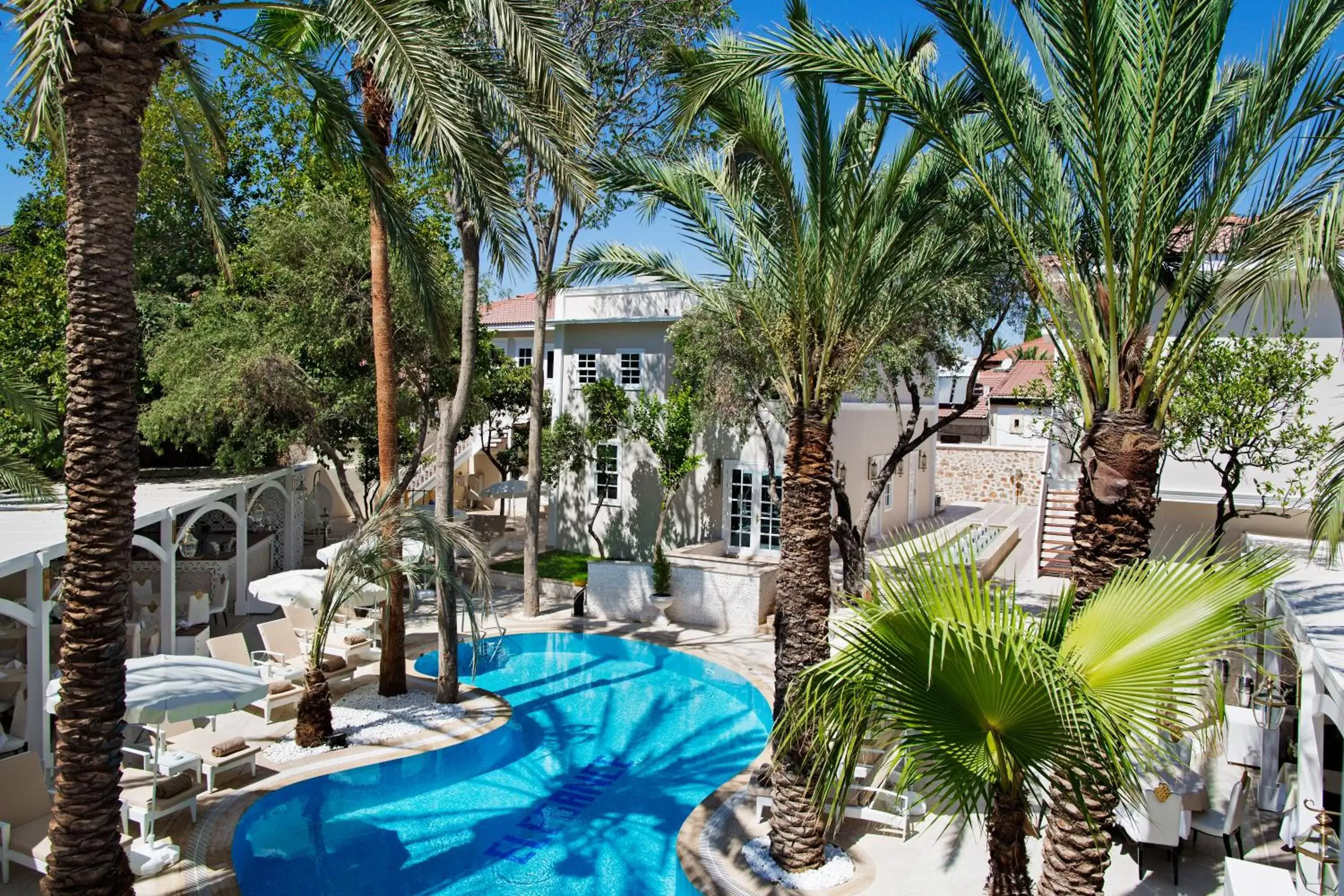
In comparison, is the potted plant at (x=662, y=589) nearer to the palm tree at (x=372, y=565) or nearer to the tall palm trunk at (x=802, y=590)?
the palm tree at (x=372, y=565)

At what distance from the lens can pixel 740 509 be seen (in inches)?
964

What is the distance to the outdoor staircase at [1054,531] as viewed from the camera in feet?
69.9

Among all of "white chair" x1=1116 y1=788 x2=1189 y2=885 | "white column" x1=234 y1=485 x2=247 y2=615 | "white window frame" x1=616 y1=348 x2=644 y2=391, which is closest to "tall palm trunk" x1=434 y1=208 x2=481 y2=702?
"white column" x1=234 y1=485 x2=247 y2=615

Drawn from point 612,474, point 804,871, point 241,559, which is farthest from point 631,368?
point 804,871

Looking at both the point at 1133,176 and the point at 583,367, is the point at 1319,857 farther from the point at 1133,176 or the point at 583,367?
the point at 583,367

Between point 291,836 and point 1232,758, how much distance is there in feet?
34.7

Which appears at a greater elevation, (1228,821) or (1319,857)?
(1319,857)

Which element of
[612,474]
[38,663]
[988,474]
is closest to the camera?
[38,663]

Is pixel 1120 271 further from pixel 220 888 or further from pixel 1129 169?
pixel 220 888

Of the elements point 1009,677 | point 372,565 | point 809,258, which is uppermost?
point 809,258

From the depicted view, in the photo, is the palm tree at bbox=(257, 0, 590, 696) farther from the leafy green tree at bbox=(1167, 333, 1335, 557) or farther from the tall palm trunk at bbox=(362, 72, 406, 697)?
the leafy green tree at bbox=(1167, 333, 1335, 557)

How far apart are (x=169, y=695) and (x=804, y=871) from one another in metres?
6.88

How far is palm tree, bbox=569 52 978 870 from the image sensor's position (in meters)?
9.02

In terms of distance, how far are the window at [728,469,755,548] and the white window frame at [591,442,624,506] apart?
3802mm
